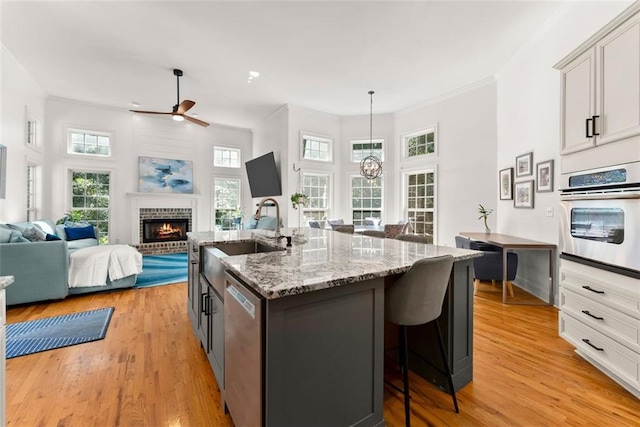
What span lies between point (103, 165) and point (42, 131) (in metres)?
1.17

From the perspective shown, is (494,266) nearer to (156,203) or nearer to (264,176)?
(264,176)

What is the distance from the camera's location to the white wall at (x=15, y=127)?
4.18 m

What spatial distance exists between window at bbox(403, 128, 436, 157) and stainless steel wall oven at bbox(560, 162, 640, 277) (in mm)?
4108

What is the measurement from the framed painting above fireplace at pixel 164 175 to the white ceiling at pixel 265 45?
5.32 feet

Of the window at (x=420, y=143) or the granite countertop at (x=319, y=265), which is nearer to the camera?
the granite countertop at (x=319, y=265)

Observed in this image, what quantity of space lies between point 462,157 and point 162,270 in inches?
242

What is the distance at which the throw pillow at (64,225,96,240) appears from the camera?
548cm

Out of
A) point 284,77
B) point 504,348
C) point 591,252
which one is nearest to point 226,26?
point 284,77

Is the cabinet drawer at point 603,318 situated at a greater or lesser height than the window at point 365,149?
lesser

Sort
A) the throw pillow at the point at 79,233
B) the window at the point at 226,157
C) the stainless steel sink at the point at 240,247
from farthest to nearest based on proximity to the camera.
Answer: the window at the point at 226,157
the throw pillow at the point at 79,233
the stainless steel sink at the point at 240,247

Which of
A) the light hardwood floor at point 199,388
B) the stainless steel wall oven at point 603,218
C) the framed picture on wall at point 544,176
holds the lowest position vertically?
the light hardwood floor at point 199,388

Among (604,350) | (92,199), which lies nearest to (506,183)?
(604,350)

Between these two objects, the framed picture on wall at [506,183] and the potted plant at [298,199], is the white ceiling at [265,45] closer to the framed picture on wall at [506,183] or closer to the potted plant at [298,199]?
the framed picture on wall at [506,183]

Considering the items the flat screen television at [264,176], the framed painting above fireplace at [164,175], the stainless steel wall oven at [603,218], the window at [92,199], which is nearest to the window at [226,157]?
the framed painting above fireplace at [164,175]
